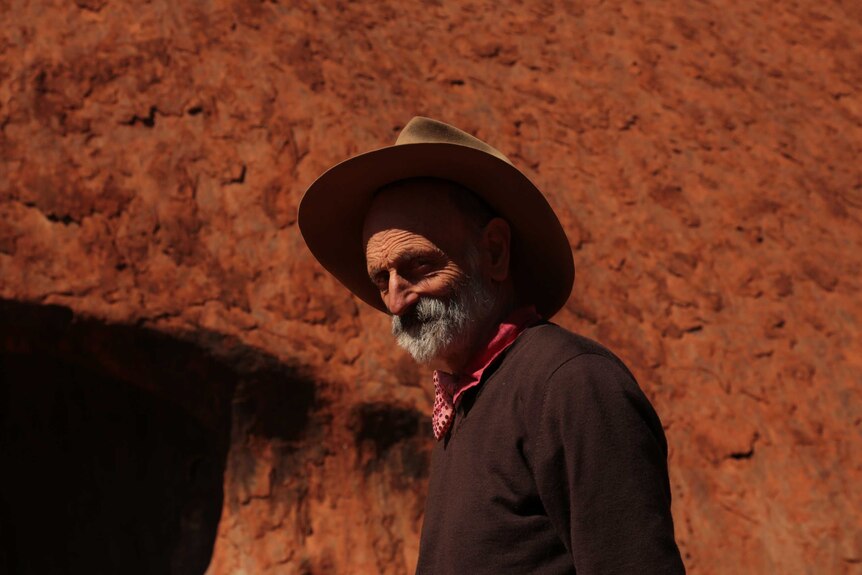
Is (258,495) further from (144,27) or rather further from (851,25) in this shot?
(851,25)

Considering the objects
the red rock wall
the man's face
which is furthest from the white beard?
the red rock wall

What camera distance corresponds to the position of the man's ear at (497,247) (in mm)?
1657

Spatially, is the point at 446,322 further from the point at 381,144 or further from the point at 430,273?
the point at 381,144

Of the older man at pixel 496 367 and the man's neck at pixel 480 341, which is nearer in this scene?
the older man at pixel 496 367

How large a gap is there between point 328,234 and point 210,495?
121cm

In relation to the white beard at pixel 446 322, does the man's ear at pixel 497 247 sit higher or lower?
higher

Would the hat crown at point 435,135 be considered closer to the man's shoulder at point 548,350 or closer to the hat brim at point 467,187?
the hat brim at point 467,187

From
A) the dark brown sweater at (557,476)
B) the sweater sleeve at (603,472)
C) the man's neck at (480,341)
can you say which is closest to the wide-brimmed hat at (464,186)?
the man's neck at (480,341)

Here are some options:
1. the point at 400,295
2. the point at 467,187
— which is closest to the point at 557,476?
the point at 400,295

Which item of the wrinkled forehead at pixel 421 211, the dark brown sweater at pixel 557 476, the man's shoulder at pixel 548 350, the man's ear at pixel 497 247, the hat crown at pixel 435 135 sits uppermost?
the hat crown at pixel 435 135

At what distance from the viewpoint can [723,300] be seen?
12.4 feet

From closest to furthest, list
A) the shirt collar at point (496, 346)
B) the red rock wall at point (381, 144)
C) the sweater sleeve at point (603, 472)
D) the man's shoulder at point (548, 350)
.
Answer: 1. the sweater sleeve at point (603, 472)
2. the man's shoulder at point (548, 350)
3. the shirt collar at point (496, 346)
4. the red rock wall at point (381, 144)

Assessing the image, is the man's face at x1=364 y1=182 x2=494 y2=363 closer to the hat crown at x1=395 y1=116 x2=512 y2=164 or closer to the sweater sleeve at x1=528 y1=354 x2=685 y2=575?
the hat crown at x1=395 y1=116 x2=512 y2=164

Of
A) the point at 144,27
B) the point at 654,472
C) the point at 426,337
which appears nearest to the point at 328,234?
the point at 426,337
